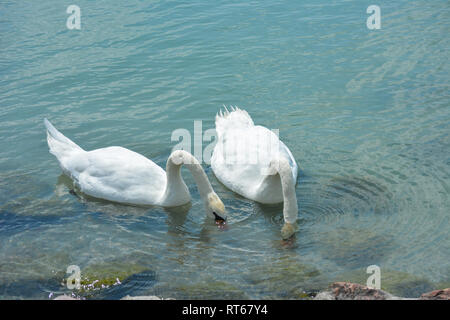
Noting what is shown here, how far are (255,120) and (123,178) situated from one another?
3.20 meters

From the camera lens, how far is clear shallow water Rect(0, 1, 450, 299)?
635cm

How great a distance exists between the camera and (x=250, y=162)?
8094 mm

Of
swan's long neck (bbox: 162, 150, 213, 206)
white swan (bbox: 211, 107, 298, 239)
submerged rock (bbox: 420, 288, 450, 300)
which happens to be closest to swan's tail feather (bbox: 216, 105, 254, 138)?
white swan (bbox: 211, 107, 298, 239)

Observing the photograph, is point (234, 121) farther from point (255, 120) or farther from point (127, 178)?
point (127, 178)

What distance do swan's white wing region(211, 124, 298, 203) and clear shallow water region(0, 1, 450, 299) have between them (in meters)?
0.22

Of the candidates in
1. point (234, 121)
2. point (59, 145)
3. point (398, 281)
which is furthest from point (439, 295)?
point (59, 145)

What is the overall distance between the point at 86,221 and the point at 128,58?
6.71m

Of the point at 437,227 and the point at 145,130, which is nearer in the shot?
the point at 437,227

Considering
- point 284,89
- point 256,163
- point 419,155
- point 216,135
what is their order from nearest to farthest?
point 256,163 < point 419,155 < point 216,135 < point 284,89

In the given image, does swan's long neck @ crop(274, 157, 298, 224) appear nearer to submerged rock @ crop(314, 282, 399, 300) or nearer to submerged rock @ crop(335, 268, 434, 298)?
submerged rock @ crop(335, 268, 434, 298)

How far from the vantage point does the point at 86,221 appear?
7695mm
